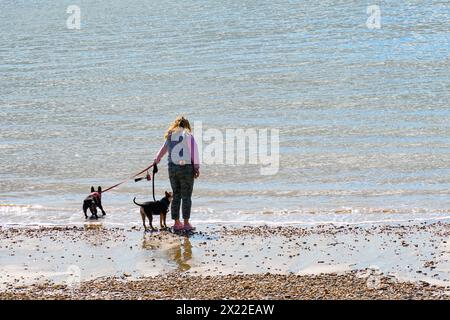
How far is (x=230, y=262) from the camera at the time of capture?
1276 centimetres

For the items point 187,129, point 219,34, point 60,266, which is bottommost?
point 60,266

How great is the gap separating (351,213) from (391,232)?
1.92 metres

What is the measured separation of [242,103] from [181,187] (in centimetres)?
1207

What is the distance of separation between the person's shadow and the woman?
0.69 meters

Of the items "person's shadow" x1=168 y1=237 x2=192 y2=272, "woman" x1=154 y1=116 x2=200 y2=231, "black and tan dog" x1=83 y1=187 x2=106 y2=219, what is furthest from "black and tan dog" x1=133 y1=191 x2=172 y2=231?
"black and tan dog" x1=83 y1=187 x2=106 y2=219

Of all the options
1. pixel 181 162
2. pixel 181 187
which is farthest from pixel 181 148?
pixel 181 187

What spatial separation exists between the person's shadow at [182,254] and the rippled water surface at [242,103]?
1.89 meters

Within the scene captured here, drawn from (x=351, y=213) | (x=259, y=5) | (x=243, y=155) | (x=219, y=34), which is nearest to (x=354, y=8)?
(x=259, y=5)

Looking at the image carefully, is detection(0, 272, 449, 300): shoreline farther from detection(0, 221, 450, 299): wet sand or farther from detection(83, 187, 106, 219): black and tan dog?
detection(83, 187, 106, 219): black and tan dog

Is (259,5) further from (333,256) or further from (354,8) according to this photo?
(333,256)

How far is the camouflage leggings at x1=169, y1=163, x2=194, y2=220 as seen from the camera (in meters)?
14.6

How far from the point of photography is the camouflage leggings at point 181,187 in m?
14.6

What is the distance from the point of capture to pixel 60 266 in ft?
42.1

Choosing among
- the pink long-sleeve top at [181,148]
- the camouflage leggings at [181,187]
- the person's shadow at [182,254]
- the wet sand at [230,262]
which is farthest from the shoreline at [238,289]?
the pink long-sleeve top at [181,148]
